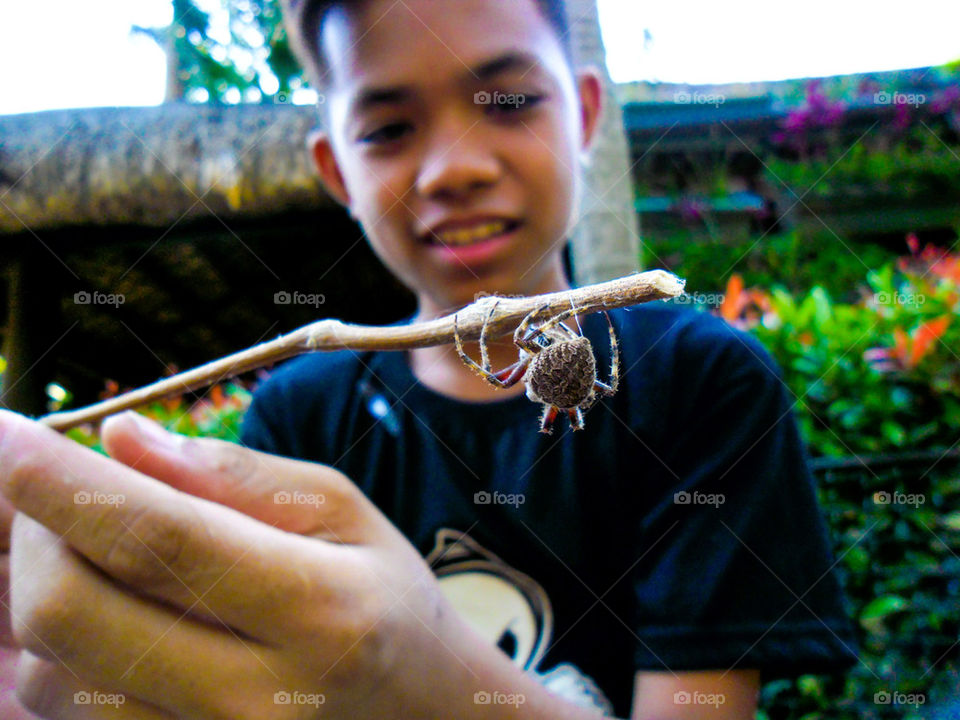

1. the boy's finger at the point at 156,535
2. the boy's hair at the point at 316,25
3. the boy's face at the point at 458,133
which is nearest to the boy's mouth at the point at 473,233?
the boy's face at the point at 458,133

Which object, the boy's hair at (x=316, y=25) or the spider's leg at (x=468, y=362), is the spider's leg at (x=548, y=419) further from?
the boy's hair at (x=316, y=25)

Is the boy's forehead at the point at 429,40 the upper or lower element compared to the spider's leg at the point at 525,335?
upper

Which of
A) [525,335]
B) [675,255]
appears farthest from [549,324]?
[675,255]

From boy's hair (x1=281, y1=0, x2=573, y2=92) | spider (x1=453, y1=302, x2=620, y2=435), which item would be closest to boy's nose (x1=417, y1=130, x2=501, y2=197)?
boy's hair (x1=281, y1=0, x2=573, y2=92)

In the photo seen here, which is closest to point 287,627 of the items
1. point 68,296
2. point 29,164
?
point 29,164

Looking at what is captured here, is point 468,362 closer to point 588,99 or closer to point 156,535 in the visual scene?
point 156,535

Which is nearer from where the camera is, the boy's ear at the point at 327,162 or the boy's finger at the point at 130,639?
the boy's finger at the point at 130,639

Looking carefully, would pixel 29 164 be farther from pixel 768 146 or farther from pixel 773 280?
pixel 768 146

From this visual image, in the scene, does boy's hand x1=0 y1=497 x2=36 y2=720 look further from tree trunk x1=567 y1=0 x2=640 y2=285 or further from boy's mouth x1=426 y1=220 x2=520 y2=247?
tree trunk x1=567 y1=0 x2=640 y2=285
